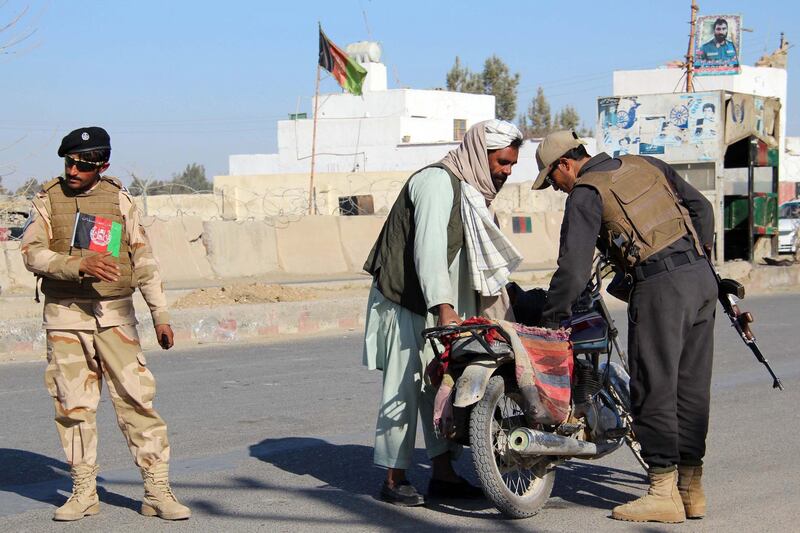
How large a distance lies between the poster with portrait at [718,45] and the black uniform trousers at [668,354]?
62.4 meters

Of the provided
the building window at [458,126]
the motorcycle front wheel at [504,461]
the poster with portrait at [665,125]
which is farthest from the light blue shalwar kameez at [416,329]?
the building window at [458,126]

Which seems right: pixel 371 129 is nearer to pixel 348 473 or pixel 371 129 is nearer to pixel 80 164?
pixel 348 473

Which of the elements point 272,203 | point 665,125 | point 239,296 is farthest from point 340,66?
point 239,296

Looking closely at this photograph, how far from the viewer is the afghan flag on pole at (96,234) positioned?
17.0ft

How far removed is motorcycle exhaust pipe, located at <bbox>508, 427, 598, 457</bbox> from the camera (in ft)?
16.5

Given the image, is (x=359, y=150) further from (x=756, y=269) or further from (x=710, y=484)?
(x=710, y=484)

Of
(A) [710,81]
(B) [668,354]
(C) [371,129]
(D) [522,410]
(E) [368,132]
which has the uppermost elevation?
(A) [710,81]

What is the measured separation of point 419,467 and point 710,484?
1.63 m

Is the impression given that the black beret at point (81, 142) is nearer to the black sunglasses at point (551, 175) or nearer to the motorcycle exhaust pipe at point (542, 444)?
the black sunglasses at point (551, 175)

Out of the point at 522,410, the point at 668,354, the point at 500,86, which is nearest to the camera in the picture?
the point at 668,354

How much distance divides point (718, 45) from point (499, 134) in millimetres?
64004

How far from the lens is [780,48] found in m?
77.1

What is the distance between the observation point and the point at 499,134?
5.48 meters

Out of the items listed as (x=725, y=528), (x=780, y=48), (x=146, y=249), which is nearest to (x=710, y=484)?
(x=725, y=528)
